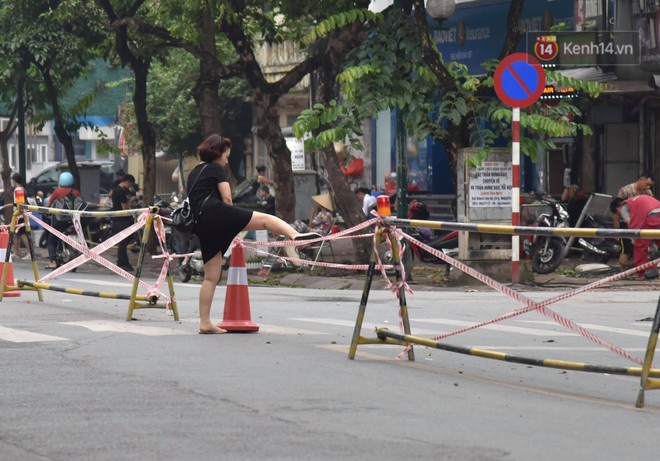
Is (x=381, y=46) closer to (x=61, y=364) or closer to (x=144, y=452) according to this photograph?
(x=61, y=364)

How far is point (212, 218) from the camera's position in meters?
12.1

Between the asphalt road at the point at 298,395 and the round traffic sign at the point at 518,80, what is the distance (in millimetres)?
5312

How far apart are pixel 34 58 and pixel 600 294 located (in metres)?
16.1

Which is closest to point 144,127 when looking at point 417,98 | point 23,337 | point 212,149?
point 417,98

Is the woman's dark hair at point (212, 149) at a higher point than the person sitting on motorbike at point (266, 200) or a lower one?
higher

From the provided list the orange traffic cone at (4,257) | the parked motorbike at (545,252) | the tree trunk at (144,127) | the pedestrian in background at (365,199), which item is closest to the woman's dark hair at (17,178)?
the tree trunk at (144,127)

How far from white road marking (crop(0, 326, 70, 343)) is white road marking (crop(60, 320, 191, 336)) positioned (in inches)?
25.3

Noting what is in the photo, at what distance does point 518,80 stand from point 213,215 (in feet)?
26.3

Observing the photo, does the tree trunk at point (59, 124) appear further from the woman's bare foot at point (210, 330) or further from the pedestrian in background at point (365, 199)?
the woman's bare foot at point (210, 330)

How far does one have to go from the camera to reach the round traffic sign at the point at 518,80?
18969 mm

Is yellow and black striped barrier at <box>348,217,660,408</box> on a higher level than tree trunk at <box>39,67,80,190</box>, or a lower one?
lower

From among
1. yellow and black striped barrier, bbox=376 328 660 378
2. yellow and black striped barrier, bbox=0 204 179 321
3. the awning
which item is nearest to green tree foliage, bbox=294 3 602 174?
the awning

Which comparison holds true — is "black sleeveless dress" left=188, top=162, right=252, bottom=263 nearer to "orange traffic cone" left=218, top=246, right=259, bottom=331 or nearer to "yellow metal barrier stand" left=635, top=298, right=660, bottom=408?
"orange traffic cone" left=218, top=246, right=259, bottom=331

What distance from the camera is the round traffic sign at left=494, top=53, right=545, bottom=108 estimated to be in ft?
62.2
